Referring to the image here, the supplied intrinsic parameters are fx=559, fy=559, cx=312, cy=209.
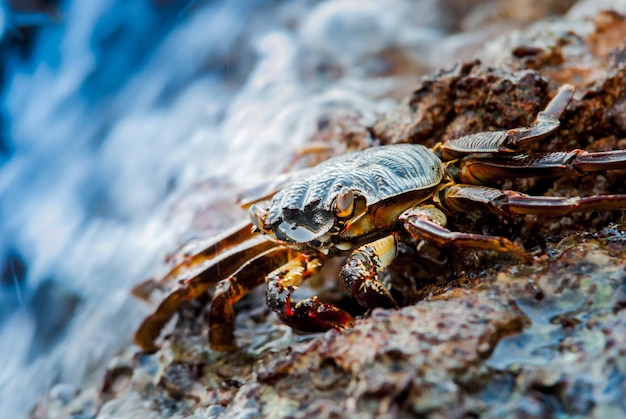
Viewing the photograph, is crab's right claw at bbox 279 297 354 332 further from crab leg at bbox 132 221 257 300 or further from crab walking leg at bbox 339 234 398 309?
crab leg at bbox 132 221 257 300

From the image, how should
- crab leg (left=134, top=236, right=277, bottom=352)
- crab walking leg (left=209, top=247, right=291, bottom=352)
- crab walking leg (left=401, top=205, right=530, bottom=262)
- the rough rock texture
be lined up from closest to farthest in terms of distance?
the rough rock texture, crab walking leg (left=401, top=205, right=530, bottom=262), crab walking leg (left=209, top=247, right=291, bottom=352), crab leg (left=134, top=236, right=277, bottom=352)

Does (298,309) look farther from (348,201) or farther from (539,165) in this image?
(539,165)

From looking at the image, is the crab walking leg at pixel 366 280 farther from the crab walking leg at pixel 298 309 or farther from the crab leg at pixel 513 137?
the crab leg at pixel 513 137

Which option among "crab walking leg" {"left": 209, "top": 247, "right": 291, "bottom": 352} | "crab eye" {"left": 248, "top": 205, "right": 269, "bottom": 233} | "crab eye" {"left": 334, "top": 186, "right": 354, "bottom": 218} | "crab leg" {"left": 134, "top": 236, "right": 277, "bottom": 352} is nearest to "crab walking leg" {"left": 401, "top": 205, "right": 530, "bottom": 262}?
"crab eye" {"left": 334, "top": 186, "right": 354, "bottom": 218}

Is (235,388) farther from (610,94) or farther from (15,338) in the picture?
(15,338)

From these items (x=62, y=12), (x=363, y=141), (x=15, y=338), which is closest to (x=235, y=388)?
(x=363, y=141)

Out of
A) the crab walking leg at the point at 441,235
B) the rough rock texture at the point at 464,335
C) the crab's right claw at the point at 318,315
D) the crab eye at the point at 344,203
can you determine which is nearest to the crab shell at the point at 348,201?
the crab eye at the point at 344,203

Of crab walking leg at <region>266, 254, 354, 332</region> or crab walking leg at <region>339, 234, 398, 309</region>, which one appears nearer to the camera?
crab walking leg at <region>339, 234, 398, 309</region>
